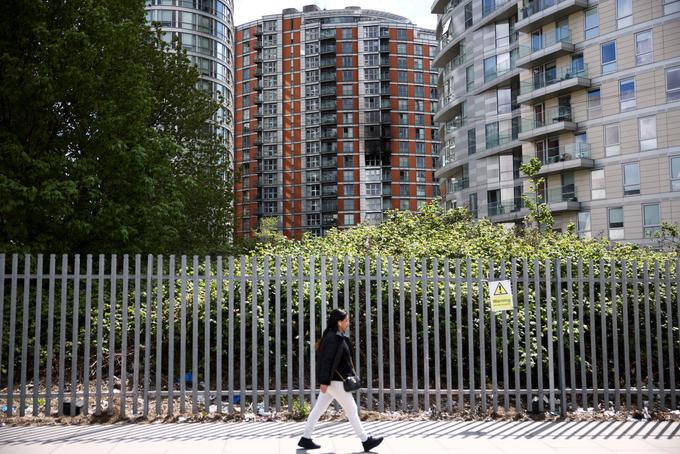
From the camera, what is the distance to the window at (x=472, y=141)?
5259cm

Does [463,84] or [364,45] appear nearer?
[463,84]

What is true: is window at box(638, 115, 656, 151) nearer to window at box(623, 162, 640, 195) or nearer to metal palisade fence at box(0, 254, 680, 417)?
window at box(623, 162, 640, 195)

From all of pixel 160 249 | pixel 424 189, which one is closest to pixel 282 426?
pixel 160 249

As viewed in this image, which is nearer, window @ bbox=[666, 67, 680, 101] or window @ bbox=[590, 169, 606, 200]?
window @ bbox=[666, 67, 680, 101]

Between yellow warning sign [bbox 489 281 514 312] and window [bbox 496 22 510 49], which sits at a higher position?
window [bbox 496 22 510 49]

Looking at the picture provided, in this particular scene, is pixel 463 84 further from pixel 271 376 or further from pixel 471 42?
pixel 271 376

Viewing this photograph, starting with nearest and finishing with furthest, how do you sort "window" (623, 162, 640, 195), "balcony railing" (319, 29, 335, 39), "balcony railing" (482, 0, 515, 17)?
1. "window" (623, 162, 640, 195)
2. "balcony railing" (482, 0, 515, 17)
3. "balcony railing" (319, 29, 335, 39)

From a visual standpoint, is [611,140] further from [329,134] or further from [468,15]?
[329,134]

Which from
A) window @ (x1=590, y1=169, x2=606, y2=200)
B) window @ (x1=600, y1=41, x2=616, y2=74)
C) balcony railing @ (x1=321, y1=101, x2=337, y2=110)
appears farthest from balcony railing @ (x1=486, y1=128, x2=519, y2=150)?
balcony railing @ (x1=321, y1=101, x2=337, y2=110)

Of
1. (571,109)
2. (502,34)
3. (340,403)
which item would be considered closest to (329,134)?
(502,34)

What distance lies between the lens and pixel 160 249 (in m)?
18.0

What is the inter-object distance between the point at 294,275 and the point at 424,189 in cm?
8813

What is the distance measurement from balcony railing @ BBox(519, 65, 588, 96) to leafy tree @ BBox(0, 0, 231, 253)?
1336 inches

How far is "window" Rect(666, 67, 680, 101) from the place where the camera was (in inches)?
1522
